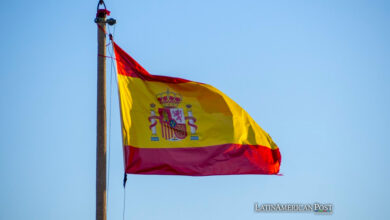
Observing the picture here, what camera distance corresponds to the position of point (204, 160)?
55.4 ft

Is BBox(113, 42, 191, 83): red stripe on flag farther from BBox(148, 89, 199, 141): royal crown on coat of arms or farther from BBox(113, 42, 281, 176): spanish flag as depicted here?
BBox(148, 89, 199, 141): royal crown on coat of arms

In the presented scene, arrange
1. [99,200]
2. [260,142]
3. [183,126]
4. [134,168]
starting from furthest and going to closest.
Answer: [260,142] → [183,126] → [134,168] → [99,200]

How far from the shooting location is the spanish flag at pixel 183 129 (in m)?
16.0

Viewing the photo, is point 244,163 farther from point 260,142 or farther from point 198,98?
point 198,98

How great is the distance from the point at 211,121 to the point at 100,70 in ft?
12.5

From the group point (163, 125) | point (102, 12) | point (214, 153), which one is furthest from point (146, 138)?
point (102, 12)

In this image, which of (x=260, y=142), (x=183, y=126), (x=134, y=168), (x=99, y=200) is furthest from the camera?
(x=260, y=142)

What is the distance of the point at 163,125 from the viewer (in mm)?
16531

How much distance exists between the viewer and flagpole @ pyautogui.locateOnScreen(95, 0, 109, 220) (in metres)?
14.6

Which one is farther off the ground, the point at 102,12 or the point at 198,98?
the point at 102,12

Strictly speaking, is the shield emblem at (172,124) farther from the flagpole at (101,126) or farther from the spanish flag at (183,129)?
the flagpole at (101,126)

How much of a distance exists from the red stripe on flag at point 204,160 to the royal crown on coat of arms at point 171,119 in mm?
419

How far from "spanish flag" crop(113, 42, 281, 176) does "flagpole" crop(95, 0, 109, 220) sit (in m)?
0.68

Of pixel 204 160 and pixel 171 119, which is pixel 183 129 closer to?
pixel 171 119
